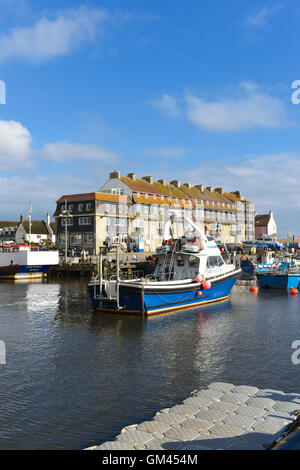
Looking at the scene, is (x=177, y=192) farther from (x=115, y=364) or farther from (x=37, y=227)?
(x=115, y=364)

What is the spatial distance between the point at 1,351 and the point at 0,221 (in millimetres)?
121085

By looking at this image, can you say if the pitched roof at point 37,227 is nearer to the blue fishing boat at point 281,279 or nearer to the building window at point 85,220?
the building window at point 85,220

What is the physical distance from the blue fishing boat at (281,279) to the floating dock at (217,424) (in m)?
36.6

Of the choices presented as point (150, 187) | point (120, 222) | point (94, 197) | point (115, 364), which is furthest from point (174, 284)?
point (150, 187)

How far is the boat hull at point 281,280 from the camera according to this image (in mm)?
47625

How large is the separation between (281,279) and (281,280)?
13 cm

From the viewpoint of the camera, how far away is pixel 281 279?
48031mm

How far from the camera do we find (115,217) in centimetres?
7869

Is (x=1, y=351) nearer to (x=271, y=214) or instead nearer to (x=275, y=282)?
(x=275, y=282)

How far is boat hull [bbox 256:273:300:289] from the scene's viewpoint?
47625 mm

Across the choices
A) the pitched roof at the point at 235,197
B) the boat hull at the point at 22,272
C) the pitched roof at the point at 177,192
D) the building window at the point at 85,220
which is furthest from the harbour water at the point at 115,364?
the pitched roof at the point at 235,197

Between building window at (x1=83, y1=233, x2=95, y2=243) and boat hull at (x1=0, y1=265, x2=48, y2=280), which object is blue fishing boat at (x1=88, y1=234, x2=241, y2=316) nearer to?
boat hull at (x1=0, y1=265, x2=48, y2=280)
